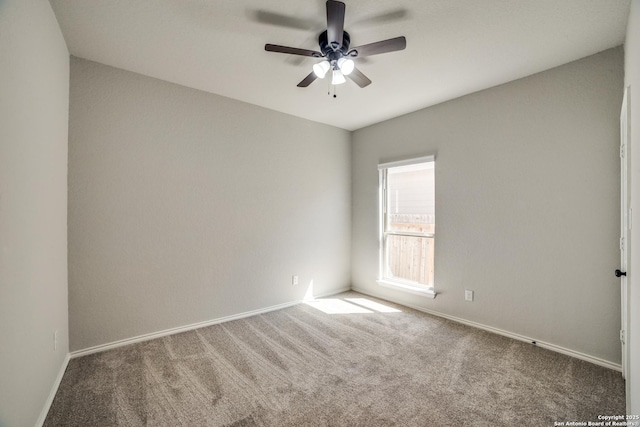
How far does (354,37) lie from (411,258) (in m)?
2.88

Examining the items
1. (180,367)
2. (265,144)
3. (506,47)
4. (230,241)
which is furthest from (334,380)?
(506,47)

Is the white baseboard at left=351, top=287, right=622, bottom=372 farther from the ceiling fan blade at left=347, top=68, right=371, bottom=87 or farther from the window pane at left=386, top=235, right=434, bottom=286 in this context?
the ceiling fan blade at left=347, top=68, right=371, bottom=87

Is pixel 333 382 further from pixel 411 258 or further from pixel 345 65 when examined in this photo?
pixel 345 65

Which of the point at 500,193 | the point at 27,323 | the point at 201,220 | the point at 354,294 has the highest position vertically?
the point at 500,193

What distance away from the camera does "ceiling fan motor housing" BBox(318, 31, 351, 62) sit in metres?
2.01

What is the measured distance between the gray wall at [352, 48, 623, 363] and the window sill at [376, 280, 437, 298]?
0.33 feet

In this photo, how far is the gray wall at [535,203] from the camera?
2.30 m

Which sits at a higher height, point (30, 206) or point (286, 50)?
point (286, 50)

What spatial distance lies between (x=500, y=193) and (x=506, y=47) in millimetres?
1390

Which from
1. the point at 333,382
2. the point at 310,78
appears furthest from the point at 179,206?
the point at 333,382

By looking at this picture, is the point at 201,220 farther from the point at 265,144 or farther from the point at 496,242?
the point at 496,242

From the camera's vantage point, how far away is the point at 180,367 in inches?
89.5

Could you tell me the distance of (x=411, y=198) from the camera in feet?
12.7

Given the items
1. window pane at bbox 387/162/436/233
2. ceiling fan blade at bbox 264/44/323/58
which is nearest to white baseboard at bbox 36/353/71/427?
ceiling fan blade at bbox 264/44/323/58
